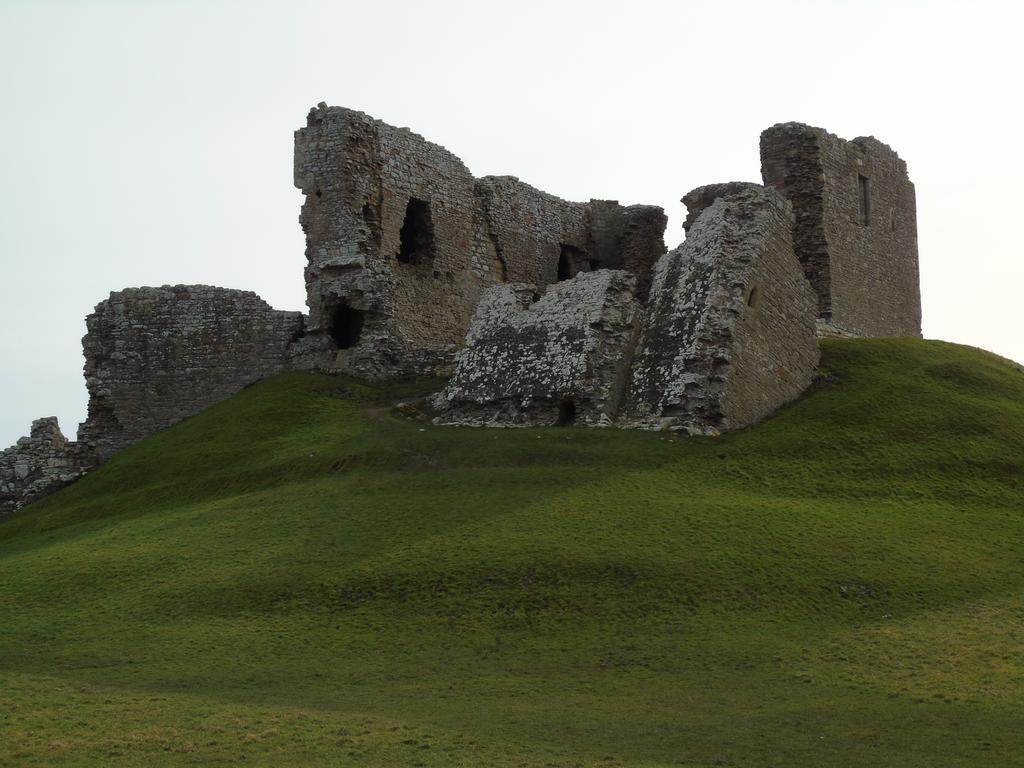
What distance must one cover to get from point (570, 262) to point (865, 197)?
9.15 meters

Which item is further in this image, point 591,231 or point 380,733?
point 591,231

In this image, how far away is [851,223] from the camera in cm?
3772

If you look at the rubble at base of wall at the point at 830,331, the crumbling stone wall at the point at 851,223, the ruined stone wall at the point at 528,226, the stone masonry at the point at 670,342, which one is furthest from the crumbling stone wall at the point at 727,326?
the ruined stone wall at the point at 528,226

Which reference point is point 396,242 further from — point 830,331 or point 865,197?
point 865,197

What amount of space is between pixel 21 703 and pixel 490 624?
20.1ft

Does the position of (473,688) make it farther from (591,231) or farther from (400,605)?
(591,231)

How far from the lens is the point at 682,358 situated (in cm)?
2791

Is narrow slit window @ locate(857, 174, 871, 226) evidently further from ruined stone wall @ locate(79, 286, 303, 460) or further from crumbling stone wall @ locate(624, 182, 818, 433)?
ruined stone wall @ locate(79, 286, 303, 460)

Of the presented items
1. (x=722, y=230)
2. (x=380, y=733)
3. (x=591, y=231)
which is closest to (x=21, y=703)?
(x=380, y=733)

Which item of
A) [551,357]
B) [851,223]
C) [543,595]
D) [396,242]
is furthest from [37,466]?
[851,223]

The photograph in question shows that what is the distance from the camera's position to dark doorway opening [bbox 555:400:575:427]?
28.3 m

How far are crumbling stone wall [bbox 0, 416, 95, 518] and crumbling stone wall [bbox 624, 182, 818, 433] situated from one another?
14.4m

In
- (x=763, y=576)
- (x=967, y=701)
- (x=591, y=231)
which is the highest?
(x=591, y=231)

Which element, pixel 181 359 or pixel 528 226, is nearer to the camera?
pixel 181 359
